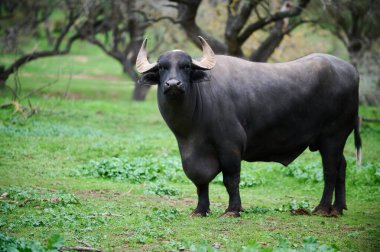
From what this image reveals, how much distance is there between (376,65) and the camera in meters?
21.5

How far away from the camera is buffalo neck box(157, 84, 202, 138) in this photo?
8.38 metres

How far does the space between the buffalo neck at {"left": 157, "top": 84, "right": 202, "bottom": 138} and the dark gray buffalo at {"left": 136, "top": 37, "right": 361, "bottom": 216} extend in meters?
0.01

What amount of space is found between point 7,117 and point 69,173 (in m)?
5.99

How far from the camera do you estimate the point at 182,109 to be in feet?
27.7

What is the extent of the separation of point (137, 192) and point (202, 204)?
216cm

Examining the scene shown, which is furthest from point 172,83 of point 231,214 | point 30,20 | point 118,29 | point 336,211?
point 30,20

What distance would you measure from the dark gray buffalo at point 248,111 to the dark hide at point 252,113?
0.5 inches

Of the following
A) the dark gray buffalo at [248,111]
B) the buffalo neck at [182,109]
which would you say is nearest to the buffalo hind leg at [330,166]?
the dark gray buffalo at [248,111]

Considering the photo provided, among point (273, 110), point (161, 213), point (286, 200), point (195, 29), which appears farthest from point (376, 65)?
point (161, 213)

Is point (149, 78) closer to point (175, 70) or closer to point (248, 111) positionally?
point (175, 70)

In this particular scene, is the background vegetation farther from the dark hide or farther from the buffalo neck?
the buffalo neck

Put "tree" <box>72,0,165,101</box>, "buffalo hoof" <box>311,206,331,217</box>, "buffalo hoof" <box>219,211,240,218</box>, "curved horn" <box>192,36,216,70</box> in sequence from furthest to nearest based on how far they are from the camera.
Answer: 1. "tree" <box>72,0,165,101</box>
2. "buffalo hoof" <box>311,206,331,217</box>
3. "buffalo hoof" <box>219,211,240,218</box>
4. "curved horn" <box>192,36,216,70</box>

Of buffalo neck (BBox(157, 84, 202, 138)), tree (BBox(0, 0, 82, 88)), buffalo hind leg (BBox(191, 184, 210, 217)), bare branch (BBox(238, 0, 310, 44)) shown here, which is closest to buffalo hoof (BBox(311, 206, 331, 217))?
buffalo hind leg (BBox(191, 184, 210, 217))

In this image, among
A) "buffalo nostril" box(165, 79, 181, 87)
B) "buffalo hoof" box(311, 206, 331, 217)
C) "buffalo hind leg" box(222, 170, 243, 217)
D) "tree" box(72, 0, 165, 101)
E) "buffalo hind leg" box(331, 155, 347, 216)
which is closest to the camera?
"buffalo nostril" box(165, 79, 181, 87)
